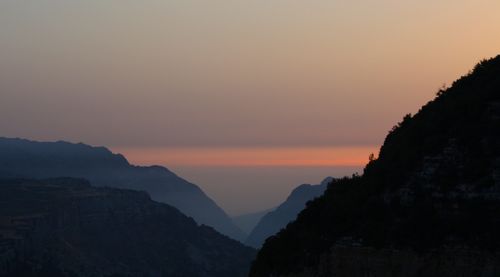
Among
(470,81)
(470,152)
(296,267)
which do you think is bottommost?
(296,267)

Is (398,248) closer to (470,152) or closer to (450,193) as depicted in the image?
(450,193)

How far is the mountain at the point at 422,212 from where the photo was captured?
33188mm

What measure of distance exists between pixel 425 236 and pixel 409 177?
3721 mm

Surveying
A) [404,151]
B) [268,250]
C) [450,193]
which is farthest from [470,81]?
[268,250]

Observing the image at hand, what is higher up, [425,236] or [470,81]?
[470,81]

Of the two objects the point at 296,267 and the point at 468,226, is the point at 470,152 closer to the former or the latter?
the point at 468,226

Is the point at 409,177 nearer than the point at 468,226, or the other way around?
the point at 468,226

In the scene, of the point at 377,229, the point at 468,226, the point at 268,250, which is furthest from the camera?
the point at 268,250

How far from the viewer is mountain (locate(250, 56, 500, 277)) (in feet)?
109

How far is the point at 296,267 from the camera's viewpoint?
37.9 metres

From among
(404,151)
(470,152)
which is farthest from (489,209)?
(404,151)

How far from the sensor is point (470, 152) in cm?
3609

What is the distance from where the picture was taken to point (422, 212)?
34938mm

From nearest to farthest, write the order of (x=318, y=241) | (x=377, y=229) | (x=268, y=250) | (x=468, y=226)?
(x=468, y=226) < (x=377, y=229) < (x=318, y=241) < (x=268, y=250)
